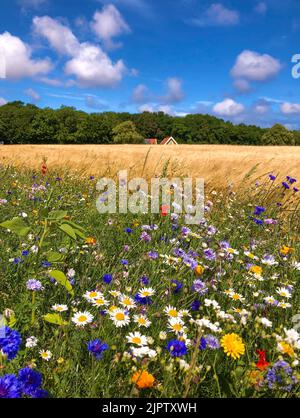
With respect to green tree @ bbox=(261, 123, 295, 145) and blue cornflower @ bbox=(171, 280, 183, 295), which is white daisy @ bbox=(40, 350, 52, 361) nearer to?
blue cornflower @ bbox=(171, 280, 183, 295)

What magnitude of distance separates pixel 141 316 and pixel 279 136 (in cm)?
9260

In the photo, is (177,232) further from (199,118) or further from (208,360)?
(199,118)

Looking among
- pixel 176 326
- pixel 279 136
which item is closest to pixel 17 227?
pixel 176 326

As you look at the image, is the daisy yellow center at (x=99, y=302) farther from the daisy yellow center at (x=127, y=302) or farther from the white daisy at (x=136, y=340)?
the white daisy at (x=136, y=340)

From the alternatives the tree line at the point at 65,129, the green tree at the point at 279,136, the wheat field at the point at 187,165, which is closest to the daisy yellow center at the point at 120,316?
the wheat field at the point at 187,165

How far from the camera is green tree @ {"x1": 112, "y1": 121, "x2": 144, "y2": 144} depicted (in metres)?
80.9

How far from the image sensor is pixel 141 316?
1.92m

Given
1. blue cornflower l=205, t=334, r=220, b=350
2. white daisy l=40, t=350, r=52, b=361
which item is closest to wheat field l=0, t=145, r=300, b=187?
blue cornflower l=205, t=334, r=220, b=350

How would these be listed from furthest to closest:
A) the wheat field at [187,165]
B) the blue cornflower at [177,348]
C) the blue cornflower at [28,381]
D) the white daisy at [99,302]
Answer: the wheat field at [187,165]
the white daisy at [99,302]
the blue cornflower at [177,348]
the blue cornflower at [28,381]

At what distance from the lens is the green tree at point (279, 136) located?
87125mm

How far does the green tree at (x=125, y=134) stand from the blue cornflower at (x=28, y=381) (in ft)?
265

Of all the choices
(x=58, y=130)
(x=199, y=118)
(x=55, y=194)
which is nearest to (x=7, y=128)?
(x=58, y=130)

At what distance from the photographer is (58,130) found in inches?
3260
